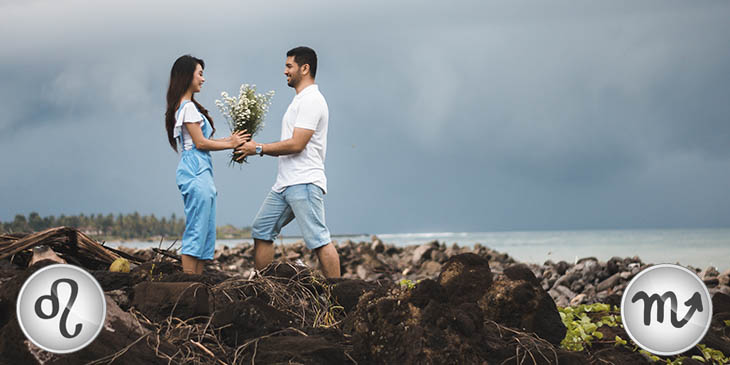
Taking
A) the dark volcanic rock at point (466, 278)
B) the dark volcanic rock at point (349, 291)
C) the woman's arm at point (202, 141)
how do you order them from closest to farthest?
the dark volcanic rock at point (466, 278) → the dark volcanic rock at point (349, 291) → the woman's arm at point (202, 141)

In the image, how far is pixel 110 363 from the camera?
275 centimetres

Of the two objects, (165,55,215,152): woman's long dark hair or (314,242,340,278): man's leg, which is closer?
(165,55,215,152): woman's long dark hair

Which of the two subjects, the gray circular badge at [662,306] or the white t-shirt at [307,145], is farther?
the white t-shirt at [307,145]

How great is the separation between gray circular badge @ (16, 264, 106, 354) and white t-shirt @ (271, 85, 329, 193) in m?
3.15

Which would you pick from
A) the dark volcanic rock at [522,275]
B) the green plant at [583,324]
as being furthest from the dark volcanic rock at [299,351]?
the green plant at [583,324]

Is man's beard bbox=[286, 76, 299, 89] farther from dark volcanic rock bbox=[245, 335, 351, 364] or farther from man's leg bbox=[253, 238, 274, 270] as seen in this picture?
dark volcanic rock bbox=[245, 335, 351, 364]

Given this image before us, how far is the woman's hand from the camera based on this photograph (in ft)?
19.5

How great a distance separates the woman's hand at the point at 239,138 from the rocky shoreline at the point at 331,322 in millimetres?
1529

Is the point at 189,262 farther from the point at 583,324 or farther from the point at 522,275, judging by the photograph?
the point at 583,324

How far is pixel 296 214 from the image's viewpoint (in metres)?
5.80

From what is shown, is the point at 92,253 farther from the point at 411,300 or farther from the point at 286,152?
the point at 411,300

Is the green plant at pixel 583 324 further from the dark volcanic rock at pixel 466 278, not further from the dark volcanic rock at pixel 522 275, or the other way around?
the dark volcanic rock at pixel 466 278

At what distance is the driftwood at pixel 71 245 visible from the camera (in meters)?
4.87

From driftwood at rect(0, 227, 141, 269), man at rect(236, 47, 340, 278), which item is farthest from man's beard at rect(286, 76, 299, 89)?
driftwood at rect(0, 227, 141, 269)
